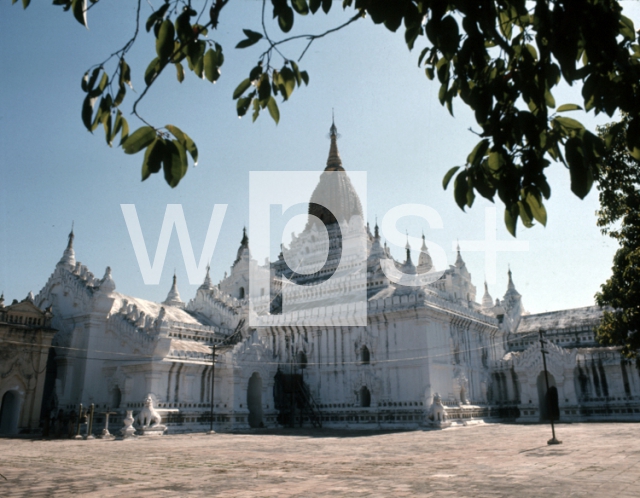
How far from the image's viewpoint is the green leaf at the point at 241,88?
4147 mm

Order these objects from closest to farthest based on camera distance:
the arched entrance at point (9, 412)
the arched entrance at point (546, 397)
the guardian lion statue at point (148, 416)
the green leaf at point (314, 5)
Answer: the green leaf at point (314, 5) < the guardian lion statue at point (148, 416) < the arched entrance at point (9, 412) < the arched entrance at point (546, 397)

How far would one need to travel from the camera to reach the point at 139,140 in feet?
10.6

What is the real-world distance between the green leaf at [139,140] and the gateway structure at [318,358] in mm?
26070

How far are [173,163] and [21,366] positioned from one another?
1104 inches

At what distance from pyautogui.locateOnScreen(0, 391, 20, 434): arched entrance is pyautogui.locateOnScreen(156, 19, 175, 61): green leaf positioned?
1120 inches

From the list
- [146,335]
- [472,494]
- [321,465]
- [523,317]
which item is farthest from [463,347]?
[472,494]

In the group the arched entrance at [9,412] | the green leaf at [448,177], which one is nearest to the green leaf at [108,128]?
the green leaf at [448,177]

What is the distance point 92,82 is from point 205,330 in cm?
3298

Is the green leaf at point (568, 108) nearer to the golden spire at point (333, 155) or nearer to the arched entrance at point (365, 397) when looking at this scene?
the arched entrance at point (365, 397)

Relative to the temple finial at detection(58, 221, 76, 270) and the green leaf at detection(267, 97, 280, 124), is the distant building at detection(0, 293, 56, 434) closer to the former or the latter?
the temple finial at detection(58, 221, 76, 270)

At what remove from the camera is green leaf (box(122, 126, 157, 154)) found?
3208 millimetres

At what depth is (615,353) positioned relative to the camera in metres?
34.9

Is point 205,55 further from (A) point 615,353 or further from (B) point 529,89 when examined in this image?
(A) point 615,353

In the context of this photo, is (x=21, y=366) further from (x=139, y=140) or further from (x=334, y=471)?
(x=139, y=140)
